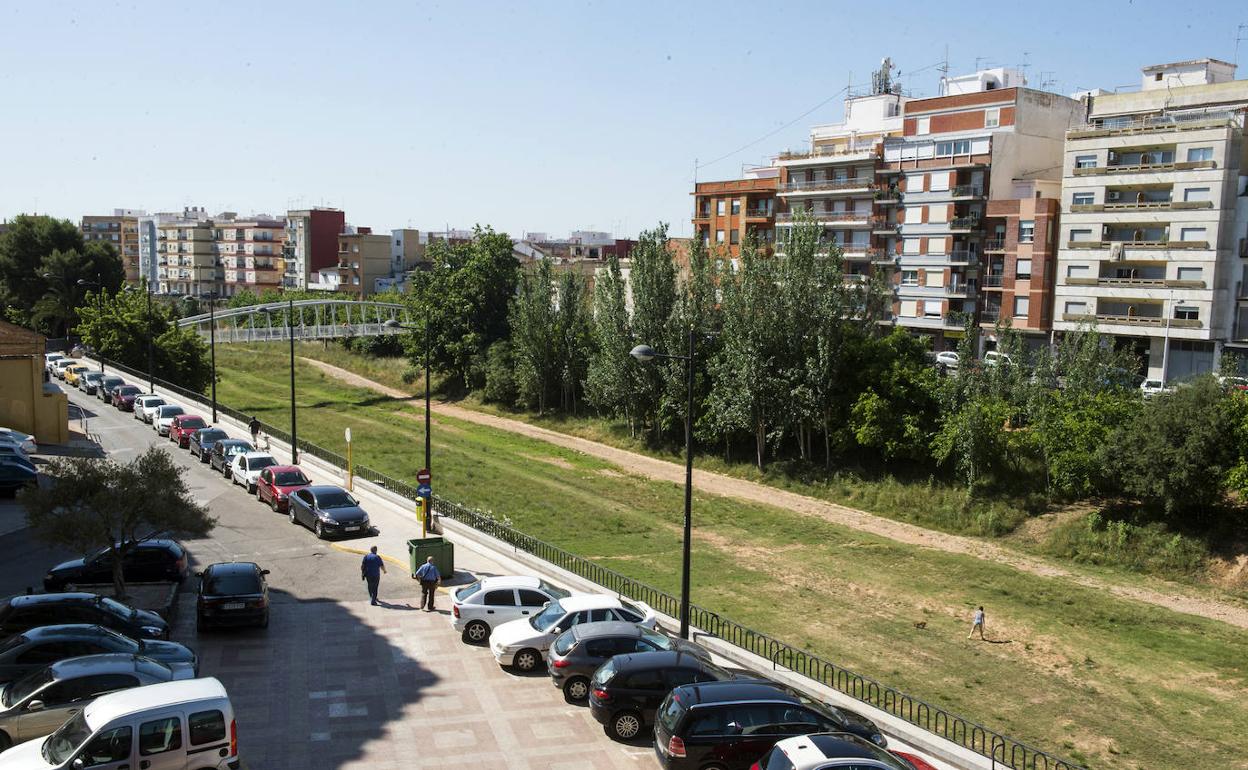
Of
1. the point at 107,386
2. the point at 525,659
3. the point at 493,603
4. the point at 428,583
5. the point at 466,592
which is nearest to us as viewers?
the point at 525,659

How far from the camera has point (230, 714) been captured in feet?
40.0

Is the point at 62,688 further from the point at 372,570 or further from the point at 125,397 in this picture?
the point at 125,397

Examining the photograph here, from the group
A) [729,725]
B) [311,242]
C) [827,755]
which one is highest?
[311,242]

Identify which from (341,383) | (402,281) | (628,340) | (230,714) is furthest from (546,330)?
(402,281)

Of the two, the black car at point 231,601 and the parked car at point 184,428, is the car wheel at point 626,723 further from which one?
the parked car at point 184,428

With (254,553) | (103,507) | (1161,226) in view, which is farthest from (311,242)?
(103,507)

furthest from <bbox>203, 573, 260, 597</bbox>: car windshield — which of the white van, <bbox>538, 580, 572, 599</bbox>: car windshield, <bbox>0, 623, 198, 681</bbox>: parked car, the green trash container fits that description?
the white van

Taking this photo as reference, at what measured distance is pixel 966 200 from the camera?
59562 mm

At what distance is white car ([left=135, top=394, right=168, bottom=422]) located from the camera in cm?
4625

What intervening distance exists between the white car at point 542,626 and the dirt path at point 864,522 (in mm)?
20813

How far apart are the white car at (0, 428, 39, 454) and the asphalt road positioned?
255 inches

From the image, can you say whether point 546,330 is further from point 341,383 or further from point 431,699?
point 431,699

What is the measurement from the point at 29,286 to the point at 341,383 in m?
30.3

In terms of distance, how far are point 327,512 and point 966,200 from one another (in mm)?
45844
